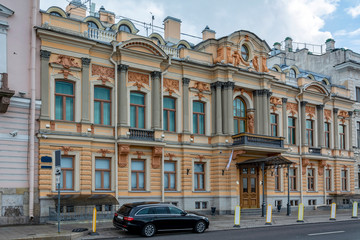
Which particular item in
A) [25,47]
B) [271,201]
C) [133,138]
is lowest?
[271,201]

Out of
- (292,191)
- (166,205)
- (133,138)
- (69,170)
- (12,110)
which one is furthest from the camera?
(292,191)

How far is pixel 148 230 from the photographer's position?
61.0 ft

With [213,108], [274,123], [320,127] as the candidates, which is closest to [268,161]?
[213,108]

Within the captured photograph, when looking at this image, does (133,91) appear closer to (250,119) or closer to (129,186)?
(129,186)

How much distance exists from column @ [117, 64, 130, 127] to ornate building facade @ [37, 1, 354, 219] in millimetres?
66

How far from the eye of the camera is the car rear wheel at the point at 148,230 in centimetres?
1842

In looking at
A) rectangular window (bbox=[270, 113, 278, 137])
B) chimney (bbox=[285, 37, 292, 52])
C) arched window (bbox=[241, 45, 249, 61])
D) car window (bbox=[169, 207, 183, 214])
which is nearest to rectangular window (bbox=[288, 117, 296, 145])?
rectangular window (bbox=[270, 113, 278, 137])

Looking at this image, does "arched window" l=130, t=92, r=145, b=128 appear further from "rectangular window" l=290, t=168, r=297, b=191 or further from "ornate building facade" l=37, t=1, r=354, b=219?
"rectangular window" l=290, t=168, r=297, b=191

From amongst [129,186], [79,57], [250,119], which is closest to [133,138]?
[129,186]

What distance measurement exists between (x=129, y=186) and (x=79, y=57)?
8428 millimetres

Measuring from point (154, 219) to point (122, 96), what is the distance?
34.5 ft

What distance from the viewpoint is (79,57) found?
1022 inches

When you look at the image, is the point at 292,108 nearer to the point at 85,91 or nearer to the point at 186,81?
the point at 186,81

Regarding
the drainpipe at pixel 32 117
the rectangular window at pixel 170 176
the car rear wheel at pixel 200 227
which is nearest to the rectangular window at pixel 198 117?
the rectangular window at pixel 170 176
